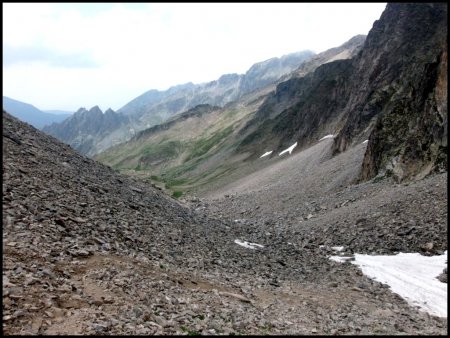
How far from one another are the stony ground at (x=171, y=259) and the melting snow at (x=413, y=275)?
2.60 feet

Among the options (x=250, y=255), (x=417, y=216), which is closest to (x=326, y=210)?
(x=417, y=216)

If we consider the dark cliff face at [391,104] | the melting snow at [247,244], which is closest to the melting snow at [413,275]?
the melting snow at [247,244]

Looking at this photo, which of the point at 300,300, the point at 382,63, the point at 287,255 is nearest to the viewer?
the point at 300,300

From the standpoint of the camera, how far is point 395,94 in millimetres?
63906

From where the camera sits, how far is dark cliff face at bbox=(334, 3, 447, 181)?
4053 centimetres

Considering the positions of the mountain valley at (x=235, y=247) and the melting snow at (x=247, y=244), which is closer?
the mountain valley at (x=235, y=247)

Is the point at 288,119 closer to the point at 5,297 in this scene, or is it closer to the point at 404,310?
the point at 404,310

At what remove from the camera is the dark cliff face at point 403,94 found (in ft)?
133

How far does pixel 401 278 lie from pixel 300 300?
321 inches

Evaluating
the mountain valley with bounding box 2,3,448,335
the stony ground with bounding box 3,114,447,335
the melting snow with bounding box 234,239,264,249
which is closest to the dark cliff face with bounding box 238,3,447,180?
the mountain valley with bounding box 2,3,448,335

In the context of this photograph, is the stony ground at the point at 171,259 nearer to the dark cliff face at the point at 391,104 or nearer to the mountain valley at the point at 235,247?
the mountain valley at the point at 235,247

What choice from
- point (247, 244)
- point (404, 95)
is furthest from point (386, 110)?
point (247, 244)

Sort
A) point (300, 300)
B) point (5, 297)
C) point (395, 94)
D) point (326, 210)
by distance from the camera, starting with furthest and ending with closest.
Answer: point (395, 94), point (326, 210), point (300, 300), point (5, 297)

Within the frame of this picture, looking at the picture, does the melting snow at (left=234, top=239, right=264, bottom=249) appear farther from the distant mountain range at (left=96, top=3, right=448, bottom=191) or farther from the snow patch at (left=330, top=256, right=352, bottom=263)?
the distant mountain range at (left=96, top=3, right=448, bottom=191)
